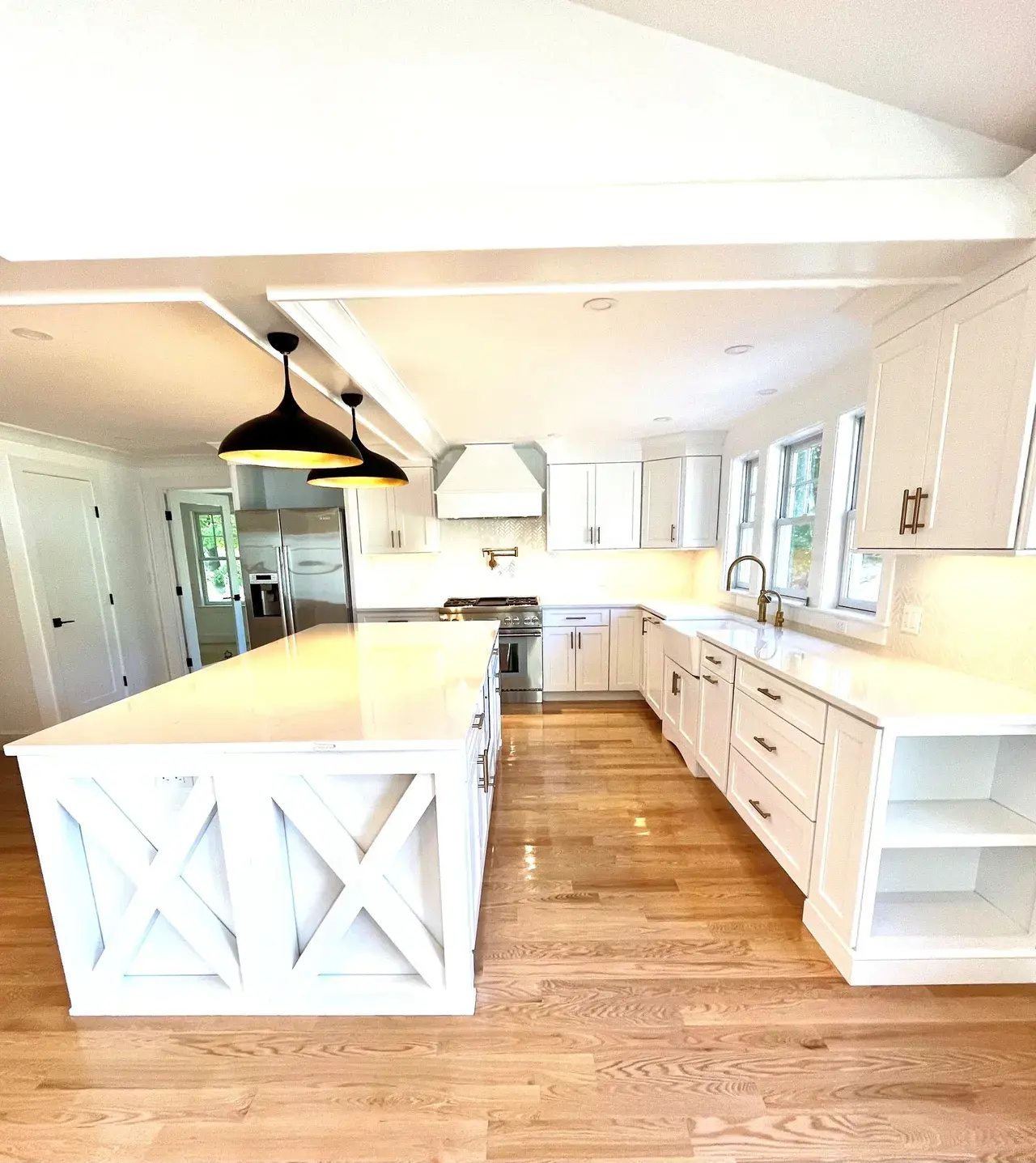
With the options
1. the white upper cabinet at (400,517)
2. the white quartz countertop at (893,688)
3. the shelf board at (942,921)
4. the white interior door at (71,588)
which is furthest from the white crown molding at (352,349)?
the white interior door at (71,588)

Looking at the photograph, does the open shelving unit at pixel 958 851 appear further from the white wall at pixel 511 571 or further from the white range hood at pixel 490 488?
the white range hood at pixel 490 488

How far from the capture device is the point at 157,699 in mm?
1618

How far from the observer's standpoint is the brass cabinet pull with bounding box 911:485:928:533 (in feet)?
5.06

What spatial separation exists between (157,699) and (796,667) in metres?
2.43

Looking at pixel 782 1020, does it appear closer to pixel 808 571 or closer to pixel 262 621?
pixel 808 571

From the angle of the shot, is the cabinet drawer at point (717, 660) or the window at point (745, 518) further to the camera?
the window at point (745, 518)

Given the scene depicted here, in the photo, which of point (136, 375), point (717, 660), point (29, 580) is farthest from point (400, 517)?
point (717, 660)

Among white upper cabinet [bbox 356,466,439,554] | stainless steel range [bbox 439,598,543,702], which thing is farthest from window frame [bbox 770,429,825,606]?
white upper cabinet [bbox 356,466,439,554]

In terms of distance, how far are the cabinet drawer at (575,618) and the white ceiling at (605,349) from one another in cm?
162

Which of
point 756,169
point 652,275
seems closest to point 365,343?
point 652,275

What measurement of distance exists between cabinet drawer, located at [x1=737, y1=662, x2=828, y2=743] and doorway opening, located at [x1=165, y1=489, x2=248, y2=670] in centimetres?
464

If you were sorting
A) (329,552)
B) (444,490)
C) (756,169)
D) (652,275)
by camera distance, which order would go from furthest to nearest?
(329,552)
(444,490)
(652,275)
(756,169)

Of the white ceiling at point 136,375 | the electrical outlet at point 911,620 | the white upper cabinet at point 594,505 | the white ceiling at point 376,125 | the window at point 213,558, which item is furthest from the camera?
the window at point 213,558

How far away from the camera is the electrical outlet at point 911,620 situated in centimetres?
191
